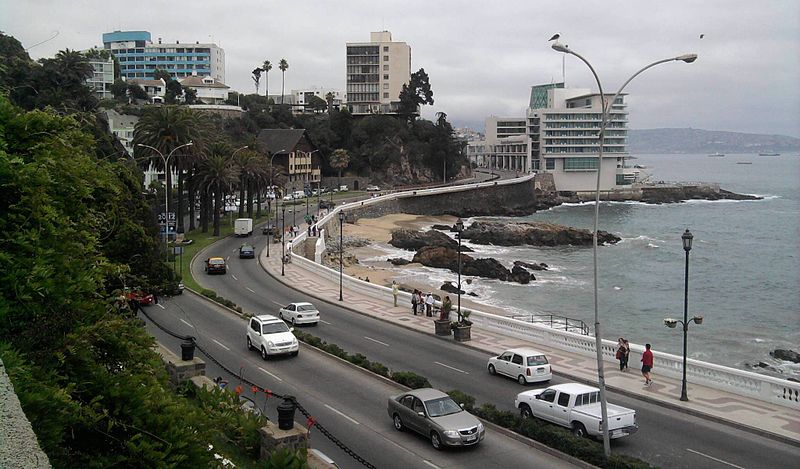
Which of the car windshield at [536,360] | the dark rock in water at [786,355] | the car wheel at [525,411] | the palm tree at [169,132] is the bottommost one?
the dark rock in water at [786,355]

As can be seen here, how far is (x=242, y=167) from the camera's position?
82.1 m

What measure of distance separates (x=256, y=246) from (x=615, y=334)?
35.1m

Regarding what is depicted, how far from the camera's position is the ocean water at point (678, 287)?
164ft

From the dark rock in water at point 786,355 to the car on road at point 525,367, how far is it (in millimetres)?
25601

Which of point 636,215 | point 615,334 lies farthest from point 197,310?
point 636,215

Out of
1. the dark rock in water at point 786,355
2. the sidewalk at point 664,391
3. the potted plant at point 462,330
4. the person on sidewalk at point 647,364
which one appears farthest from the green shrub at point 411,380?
the dark rock in water at point 786,355

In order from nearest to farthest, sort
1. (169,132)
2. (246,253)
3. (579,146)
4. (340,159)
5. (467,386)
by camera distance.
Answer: (467,386) < (246,253) < (169,132) < (340,159) < (579,146)

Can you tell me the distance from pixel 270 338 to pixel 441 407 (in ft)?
35.6

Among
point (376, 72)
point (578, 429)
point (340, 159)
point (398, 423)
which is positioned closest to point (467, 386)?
point (398, 423)

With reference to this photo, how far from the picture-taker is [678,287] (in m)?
68.9

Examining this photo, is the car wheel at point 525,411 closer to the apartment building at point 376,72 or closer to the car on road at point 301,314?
the car on road at point 301,314

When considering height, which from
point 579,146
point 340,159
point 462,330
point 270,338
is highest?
point 579,146

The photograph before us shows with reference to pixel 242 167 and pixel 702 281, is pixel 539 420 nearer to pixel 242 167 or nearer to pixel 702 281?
pixel 702 281

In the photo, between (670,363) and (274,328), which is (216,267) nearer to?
(274,328)
